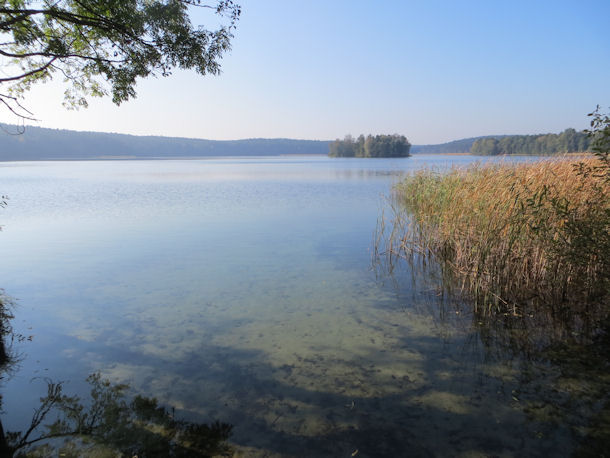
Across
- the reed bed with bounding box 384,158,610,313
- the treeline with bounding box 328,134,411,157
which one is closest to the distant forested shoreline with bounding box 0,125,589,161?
the treeline with bounding box 328,134,411,157

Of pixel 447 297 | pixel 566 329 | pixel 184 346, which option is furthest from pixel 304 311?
pixel 566 329

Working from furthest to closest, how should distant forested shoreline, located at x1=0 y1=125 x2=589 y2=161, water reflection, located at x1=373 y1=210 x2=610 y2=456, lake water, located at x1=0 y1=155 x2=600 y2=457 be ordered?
distant forested shoreline, located at x1=0 y1=125 x2=589 y2=161
lake water, located at x1=0 y1=155 x2=600 y2=457
water reflection, located at x1=373 y1=210 x2=610 y2=456

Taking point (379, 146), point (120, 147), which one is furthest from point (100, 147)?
point (379, 146)

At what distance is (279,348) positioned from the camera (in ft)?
13.9

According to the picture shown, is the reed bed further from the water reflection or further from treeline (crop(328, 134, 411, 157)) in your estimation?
treeline (crop(328, 134, 411, 157))

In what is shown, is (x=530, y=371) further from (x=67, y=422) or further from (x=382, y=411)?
(x=67, y=422)

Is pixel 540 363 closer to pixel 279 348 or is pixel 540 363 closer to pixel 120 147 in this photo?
pixel 279 348

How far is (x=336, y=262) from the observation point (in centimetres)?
777

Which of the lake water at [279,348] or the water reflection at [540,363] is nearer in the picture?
the water reflection at [540,363]

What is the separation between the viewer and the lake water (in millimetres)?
2846

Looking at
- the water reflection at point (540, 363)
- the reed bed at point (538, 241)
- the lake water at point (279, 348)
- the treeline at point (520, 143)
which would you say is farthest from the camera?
the treeline at point (520, 143)

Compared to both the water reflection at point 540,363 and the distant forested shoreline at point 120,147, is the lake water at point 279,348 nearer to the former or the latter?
the water reflection at point 540,363

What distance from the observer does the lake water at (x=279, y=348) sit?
2.85m

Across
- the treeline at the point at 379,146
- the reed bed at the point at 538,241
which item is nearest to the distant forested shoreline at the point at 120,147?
the treeline at the point at 379,146
